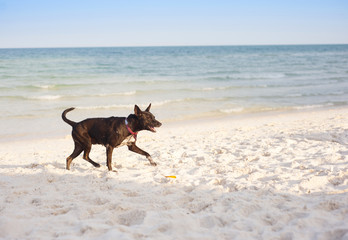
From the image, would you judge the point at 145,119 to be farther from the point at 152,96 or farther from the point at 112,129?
the point at 152,96

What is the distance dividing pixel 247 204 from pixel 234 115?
9410 millimetres

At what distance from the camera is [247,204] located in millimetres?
4266

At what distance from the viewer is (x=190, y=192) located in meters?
4.89

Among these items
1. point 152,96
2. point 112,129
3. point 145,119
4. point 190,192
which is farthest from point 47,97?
point 190,192

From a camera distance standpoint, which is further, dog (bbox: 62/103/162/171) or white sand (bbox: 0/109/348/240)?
dog (bbox: 62/103/162/171)

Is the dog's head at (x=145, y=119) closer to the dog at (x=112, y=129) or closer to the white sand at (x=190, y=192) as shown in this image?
the dog at (x=112, y=129)

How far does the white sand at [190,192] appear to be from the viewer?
369 cm

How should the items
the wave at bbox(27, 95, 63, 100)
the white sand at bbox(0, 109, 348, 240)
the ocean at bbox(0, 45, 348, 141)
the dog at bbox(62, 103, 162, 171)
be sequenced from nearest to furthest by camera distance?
the white sand at bbox(0, 109, 348, 240) < the dog at bbox(62, 103, 162, 171) < the ocean at bbox(0, 45, 348, 141) < the wave at bbox(27, 95, 63, 100)

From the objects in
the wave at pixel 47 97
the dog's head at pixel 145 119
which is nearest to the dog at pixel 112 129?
the dog's head at pixel 145 119

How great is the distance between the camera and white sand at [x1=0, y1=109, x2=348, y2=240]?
145 inches

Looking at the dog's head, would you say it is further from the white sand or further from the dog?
the white sand

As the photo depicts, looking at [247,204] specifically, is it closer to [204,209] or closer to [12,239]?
[204,209]

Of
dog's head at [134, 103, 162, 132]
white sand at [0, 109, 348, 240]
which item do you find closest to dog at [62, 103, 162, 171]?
dog's head at [134, 103, 162, 132]

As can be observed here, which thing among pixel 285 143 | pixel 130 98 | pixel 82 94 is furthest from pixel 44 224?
pixel 82 94
